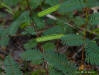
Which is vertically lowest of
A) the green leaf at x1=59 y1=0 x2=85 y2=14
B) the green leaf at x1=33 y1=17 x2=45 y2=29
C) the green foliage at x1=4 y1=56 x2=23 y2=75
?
the green foliage at x1=4 y1=56 x2=23 y2=75

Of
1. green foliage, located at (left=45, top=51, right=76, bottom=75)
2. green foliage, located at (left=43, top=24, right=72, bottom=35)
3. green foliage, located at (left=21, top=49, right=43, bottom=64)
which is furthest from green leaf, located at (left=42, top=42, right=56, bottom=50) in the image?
green foliage, located at (left=45, top=51, right=76, bottom=75)

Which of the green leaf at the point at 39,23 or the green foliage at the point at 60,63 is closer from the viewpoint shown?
the green foliage at the point at 60,63

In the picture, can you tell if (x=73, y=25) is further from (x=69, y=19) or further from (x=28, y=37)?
(x=28, y=37)

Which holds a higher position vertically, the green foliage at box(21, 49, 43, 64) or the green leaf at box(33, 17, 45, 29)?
the green leaf at box(33, 17, 45, 29)

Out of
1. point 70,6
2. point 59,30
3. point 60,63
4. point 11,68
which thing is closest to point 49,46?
point 59,30

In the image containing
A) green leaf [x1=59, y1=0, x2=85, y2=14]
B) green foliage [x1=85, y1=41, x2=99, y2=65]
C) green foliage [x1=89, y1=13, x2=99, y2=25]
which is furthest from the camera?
green leaf [x1=59, y1=0, x2=85, y2=14]

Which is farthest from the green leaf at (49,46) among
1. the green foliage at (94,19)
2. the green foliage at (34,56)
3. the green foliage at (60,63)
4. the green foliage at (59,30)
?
the green foliage at (94,19)

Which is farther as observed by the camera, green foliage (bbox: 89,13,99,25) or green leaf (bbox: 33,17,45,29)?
green leaf (bbox: 33,17,45,29)

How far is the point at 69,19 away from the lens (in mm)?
2488

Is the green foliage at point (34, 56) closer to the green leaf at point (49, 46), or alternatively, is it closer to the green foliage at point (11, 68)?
the green foliage at point (11, 68)

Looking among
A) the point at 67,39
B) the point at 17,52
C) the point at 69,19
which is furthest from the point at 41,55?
the point at 17,52

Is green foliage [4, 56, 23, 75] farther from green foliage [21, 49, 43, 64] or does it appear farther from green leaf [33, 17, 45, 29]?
green leaf [33, 17, 45, 29]

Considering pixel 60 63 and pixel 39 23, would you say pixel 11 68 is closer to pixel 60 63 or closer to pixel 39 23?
pixel 60 63

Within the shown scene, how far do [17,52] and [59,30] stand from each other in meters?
0.87
